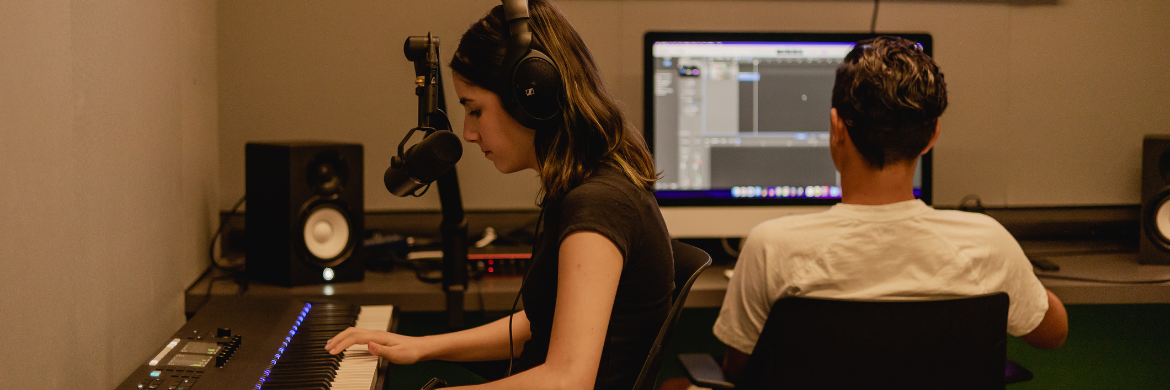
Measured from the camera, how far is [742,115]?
75.3 inches

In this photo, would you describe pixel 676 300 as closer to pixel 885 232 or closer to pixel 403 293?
pixel 885 232

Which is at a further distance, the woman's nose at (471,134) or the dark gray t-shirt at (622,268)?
the woman's nose at (471,134)

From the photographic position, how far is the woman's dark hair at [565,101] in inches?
43.6

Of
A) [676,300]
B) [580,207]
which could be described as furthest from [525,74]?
[676,300]

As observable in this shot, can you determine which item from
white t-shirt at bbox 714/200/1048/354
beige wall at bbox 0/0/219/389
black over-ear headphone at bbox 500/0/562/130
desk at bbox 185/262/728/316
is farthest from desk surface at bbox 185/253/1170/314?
black over-ear headphone at bbox 500/0/562/130

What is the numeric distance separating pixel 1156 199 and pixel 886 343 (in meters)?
1.24

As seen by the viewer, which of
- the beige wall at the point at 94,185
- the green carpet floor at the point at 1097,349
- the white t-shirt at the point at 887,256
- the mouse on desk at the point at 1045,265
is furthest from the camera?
the green carpet floor at the point at 1097,349

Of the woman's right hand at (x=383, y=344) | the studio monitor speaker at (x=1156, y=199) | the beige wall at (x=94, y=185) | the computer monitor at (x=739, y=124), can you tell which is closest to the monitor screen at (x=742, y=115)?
the computer monitor at (x=739, y=124)

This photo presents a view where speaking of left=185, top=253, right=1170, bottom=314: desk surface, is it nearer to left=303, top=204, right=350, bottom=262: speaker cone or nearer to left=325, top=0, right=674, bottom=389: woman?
left=303, top=204, right=350, bottom=262: speaker cone

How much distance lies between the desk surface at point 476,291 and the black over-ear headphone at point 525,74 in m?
0.69

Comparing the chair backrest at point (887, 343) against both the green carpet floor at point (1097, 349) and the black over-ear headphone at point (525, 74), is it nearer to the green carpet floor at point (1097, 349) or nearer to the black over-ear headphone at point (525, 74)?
the black over-ear headphone at point (525, 74)

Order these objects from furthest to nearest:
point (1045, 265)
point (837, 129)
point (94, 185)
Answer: point (1045, 265), point (837, 129), point (94, 185)

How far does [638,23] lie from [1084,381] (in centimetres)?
165

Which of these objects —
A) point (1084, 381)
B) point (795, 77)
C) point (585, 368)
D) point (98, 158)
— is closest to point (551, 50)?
point (585, 368)
